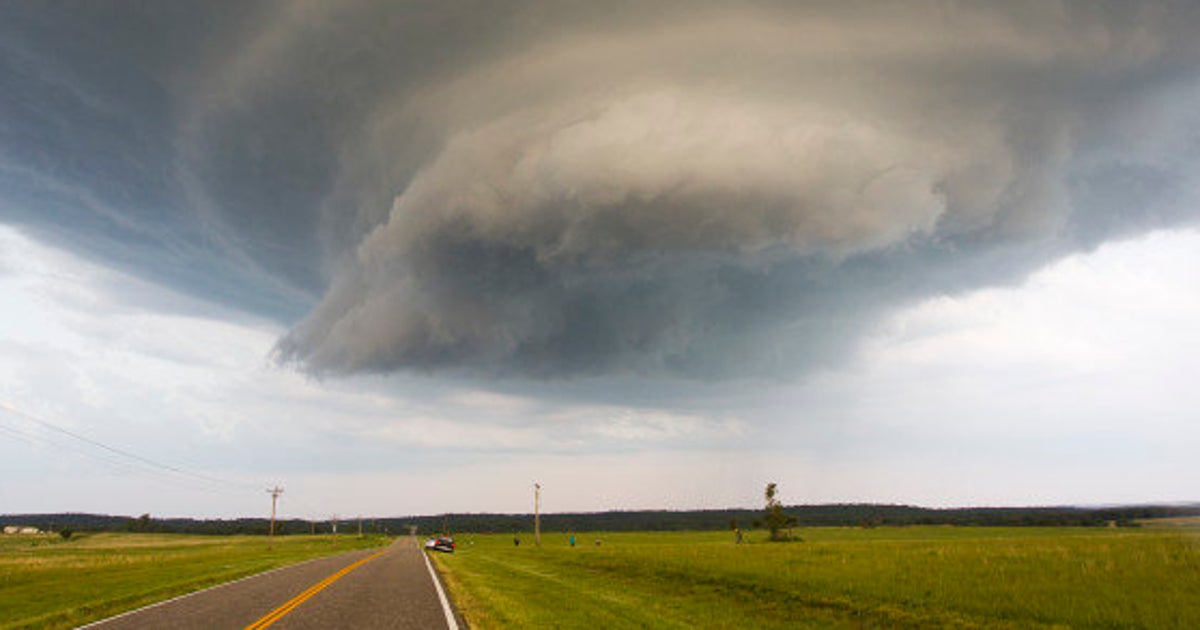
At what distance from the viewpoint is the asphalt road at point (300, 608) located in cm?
1540

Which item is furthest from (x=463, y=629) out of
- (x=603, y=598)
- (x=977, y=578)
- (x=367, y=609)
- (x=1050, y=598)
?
(x=977, y=578)

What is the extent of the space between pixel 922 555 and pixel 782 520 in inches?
3048

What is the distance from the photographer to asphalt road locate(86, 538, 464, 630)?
15398 millimetres

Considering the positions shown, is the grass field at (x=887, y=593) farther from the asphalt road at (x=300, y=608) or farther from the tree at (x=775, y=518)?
the tree at (x=775, y=518)

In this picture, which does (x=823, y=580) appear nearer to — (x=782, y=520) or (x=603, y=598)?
(x=603, y=598)

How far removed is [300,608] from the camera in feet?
59.5

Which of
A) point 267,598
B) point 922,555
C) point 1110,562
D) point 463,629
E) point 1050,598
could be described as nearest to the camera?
point 463,629

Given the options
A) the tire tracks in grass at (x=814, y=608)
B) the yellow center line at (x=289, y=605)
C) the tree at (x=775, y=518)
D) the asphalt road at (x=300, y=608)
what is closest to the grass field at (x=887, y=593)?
the tire tracks in grass at (x=814, y=608)

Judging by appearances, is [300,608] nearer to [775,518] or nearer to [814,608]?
[814,608]

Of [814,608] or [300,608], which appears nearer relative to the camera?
[300,608]

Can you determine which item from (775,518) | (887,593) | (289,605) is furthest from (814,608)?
(775,518)

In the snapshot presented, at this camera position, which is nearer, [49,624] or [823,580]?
[49,624]

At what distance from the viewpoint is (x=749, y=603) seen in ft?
75.1

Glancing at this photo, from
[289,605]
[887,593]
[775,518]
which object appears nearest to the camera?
[289,605]
